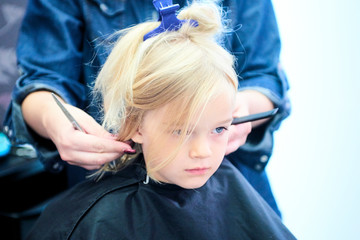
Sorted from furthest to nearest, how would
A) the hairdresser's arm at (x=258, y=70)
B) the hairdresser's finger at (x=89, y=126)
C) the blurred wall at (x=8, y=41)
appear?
the blurred wall at (x=8, y=41) < the hairdresser's arm at (x=258, y=70) < the hairdresser's finger at (x=89, y=126)

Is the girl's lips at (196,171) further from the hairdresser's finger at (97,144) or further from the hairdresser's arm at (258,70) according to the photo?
the hairdresser's arm at (258,70)

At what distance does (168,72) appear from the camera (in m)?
0.47

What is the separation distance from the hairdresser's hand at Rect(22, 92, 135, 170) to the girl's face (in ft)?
0.21

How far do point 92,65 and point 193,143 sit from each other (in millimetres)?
387

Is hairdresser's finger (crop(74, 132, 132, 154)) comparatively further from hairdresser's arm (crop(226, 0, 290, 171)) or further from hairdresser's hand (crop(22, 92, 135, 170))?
hairdresser's arm (crop(226, 0, 290, 171))

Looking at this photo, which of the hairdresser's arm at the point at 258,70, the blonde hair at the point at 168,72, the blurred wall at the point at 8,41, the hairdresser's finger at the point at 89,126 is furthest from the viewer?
the blurred wall at the point at 8,41

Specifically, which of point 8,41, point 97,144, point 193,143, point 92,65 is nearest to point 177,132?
point 193,143

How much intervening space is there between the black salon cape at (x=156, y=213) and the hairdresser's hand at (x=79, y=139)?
87mm

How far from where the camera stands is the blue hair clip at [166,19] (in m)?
0.50

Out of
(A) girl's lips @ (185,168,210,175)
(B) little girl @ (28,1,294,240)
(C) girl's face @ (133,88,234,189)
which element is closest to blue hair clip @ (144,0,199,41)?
(B) little girl @ (28,1,294,240)

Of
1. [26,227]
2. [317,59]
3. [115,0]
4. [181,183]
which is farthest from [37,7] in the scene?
[317,59]

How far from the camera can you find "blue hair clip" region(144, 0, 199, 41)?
500mm

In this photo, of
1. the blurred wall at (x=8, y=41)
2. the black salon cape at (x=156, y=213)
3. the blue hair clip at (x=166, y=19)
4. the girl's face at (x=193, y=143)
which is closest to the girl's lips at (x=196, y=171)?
the girl's face at (x=193, y=143)

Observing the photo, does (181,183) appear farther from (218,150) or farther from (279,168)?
(279,168)
